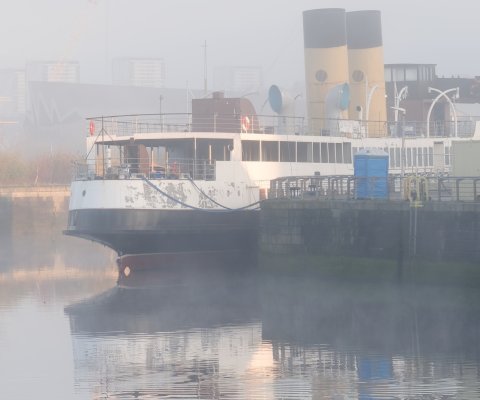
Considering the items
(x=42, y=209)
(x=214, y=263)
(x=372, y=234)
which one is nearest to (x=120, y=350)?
(x=372, y=234)

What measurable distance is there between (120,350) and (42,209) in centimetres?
4501

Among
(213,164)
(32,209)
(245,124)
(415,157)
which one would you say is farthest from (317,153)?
(32,209)

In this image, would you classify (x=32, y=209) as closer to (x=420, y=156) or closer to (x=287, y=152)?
(x=420, y=156)

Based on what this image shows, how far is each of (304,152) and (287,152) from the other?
1288 mm

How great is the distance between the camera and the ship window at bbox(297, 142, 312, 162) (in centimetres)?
4932

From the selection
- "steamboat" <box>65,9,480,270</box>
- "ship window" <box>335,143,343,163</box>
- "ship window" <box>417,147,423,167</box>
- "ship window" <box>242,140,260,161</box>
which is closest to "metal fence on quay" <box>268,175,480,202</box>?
"steamboat" <box>65,9,480,270</box>

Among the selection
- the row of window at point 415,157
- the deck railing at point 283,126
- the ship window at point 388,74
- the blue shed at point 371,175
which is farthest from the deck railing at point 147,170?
the ship window at point 388,74

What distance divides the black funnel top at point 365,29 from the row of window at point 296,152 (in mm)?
11186

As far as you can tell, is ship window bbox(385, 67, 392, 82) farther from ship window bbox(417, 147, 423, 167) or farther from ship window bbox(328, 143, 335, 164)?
ship window bbox(328, 143, 335, 164)

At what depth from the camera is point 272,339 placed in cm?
3133

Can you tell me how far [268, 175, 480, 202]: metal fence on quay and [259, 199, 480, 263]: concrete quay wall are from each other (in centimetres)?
69

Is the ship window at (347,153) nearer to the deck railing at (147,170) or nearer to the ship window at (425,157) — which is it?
the ship window at (425,157)

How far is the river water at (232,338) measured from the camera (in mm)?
25125

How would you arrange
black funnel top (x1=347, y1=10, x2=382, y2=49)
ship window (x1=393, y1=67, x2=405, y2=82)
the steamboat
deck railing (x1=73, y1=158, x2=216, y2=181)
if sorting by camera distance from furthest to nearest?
1. ship window (x1=393, y1=67, x2=405, y2=82)
2. black funnel top (x1=347, y1=10, x2=382, y2=49)
3. deck railing (x1=73, y1=158, x2=216, y2=181)
4. the steamboat
